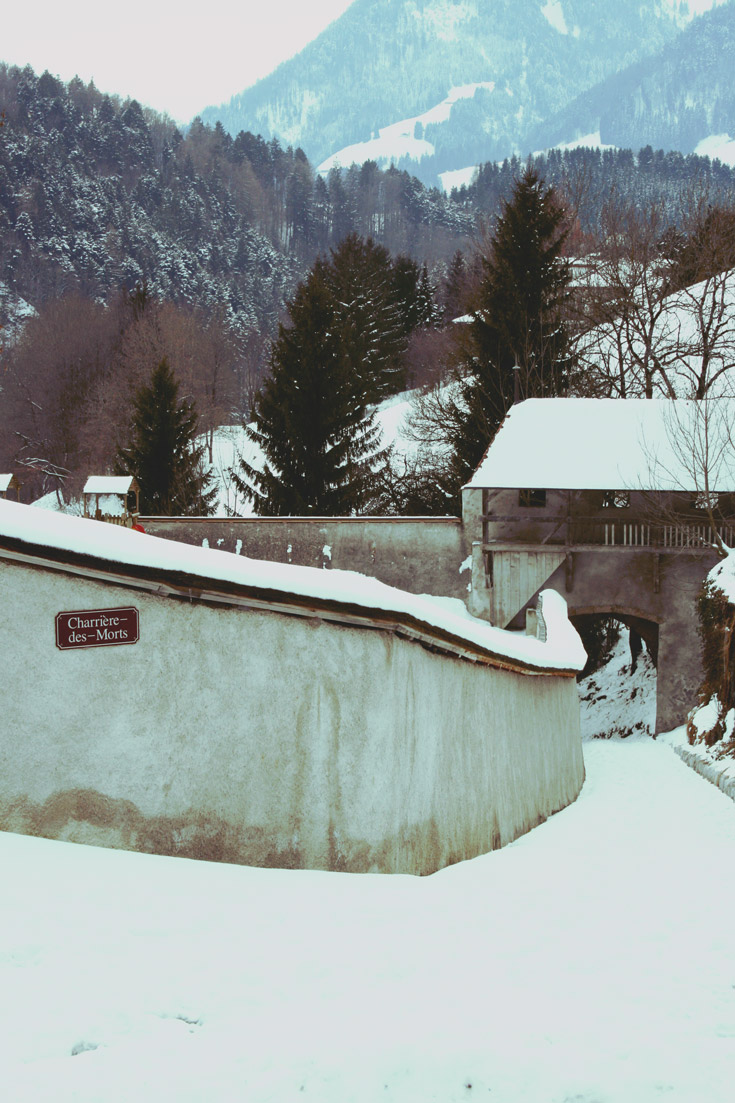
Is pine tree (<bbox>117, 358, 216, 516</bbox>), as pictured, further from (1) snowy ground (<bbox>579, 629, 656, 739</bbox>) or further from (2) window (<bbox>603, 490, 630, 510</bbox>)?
(2) window (<bbox>603, 490, 630, 510</bbox>)

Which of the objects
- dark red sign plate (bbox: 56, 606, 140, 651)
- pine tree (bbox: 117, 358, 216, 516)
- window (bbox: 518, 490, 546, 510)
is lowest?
dark red sign plate (bbox: 56, 606, 140, 651)

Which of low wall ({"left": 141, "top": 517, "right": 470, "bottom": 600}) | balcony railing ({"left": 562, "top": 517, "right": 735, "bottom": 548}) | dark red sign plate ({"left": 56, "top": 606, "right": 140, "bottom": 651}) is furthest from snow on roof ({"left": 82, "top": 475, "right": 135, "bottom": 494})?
dark red sign plate ({"left": 56, "top": 606, "right": 140, "bottom": 651})

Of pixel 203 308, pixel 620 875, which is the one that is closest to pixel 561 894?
pixel 620 875

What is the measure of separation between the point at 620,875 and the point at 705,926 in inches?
51.8

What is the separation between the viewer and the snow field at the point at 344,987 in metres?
3.43

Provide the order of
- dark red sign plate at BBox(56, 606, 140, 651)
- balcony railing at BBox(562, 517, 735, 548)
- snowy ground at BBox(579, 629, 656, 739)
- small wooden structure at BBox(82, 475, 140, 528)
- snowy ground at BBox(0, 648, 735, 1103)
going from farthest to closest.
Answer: small wooden structure at BBox(82, 475, 140, 528), snowy ground at BBox(579, 629, 656, 739), balcony railing at BBox(562, 517, 735, 548), dark red sign plate at BBox(56, 606, 140, 651), snowy ground at BBox(0, 648, 735, 1103)

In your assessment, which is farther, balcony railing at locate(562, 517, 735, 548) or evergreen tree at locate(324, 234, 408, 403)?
evergreen tree at locate(324, 234, 408, 403)

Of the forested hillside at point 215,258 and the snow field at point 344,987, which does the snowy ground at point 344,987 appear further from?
the forested hillside at point 215,258

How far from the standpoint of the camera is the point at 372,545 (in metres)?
30.5

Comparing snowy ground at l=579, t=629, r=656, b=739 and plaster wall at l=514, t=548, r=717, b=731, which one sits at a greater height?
plaster wall at l=514, t=548, r=717, b=731

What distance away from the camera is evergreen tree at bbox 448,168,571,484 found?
39594 millimetres

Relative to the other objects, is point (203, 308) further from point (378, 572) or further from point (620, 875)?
point (620, 875)

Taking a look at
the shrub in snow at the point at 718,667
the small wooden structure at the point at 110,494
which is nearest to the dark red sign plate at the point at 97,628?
the shrub in snow at the point at 718,667

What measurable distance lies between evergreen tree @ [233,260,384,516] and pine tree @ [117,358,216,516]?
3.88 m
